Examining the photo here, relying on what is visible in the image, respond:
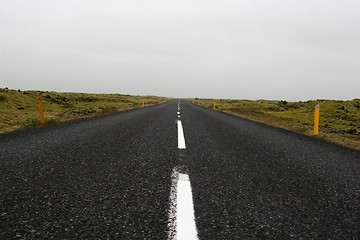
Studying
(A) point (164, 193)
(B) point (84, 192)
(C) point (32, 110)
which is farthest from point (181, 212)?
(C) point (32, 110)

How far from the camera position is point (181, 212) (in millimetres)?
2066

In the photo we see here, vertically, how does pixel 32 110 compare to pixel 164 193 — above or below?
above

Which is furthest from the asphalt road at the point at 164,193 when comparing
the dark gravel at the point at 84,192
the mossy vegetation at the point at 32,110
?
the mossy vegetation at the point at 32,110

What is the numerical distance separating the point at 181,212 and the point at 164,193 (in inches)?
18.8

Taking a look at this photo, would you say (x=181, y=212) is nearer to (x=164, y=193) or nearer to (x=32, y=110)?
(x=164, y=193)

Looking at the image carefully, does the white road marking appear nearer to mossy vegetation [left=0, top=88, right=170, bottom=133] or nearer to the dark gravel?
the dark gravel

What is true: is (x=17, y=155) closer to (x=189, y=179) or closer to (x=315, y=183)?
(x=189, y=179)

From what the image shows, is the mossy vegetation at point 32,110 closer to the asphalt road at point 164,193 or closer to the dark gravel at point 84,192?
the dark gravel at point 84,192

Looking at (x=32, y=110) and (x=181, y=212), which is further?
(x=32, y=110)

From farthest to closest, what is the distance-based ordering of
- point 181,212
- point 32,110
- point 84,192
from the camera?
point 32,110
point 84,192
point 181,212

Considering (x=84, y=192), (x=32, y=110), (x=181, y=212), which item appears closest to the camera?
(x=181, y=212)

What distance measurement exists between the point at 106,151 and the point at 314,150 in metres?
5.45

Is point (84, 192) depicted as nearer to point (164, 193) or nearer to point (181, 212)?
point (164, 193)

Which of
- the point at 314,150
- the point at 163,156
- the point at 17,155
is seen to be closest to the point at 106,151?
the point at 163,156
